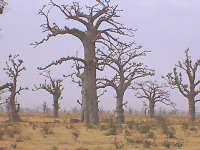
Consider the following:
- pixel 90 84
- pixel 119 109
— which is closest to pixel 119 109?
pixel 119 109

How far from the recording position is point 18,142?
873 cm

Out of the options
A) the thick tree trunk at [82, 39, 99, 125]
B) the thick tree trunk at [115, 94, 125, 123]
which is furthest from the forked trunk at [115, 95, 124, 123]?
the thick tree trunk at [82, 39, 99, 125]

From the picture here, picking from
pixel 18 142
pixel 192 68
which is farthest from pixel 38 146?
pixel 192 68

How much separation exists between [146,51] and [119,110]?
5.09m

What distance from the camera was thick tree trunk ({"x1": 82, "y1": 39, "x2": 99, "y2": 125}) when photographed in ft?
47.4

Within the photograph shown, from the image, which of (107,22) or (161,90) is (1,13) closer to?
(107,22)

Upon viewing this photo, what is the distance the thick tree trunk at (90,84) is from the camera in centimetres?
1445

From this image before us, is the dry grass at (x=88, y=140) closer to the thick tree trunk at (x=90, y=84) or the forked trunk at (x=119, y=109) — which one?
the thick tree trunk at (x=90, y=84)

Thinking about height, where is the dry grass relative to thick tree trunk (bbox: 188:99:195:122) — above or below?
below

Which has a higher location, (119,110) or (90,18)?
(90,18)

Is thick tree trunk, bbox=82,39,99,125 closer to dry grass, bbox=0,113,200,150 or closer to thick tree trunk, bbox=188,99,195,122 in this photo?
dry grass, bbox=0,113,200,150

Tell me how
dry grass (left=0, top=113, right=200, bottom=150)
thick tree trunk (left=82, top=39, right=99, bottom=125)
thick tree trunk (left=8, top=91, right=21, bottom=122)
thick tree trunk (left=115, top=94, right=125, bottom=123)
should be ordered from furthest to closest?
thick tree trunk (left=115, top=94, right=125, bottom=123), thick tree trunk (left=8, top=91, right=21, bottom=122), thick tree trunk (left=82, top=39, right=99, bottom=125), dry grass (left=0, top=113, right=200, bottom=150)

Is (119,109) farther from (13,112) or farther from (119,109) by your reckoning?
(13,112)

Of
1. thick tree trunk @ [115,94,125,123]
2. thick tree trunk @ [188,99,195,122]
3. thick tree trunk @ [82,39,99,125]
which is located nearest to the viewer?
thick tree trunk @ [82,39,99,125]
